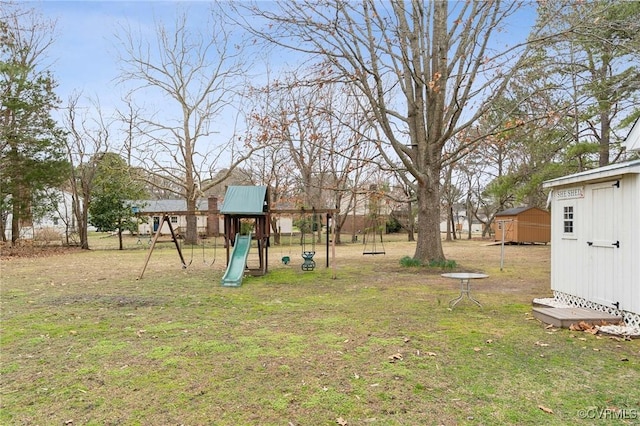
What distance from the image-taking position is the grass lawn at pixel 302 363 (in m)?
3.31

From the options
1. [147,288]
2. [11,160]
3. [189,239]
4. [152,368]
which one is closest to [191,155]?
[189,239]

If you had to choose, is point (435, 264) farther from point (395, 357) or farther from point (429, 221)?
point (395, 357)

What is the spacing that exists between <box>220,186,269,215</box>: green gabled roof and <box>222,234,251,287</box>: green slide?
86cm

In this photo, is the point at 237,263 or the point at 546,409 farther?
the point at 237,263

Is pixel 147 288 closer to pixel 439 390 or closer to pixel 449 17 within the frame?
pixel 439 390

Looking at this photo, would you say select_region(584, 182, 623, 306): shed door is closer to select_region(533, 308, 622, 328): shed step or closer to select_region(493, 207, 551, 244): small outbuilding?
select_region(533, 308, 622, 328): shed step

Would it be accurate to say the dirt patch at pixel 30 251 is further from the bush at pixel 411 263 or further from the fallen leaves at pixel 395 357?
the fallen leaves at pixel 395 357

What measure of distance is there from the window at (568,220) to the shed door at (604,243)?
466 mm

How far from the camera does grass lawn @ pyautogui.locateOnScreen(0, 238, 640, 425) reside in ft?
10.9

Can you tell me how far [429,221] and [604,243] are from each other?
703cm

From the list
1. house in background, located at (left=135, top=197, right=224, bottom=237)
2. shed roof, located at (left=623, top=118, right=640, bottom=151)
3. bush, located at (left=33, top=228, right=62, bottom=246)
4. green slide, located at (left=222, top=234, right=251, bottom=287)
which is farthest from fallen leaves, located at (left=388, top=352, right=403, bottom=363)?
house in background, located at (left=135, top=197, right=224, bottom=237)

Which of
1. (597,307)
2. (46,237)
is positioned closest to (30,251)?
(46,237)

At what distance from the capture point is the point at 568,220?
711 centimetres

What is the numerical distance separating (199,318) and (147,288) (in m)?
3.63
